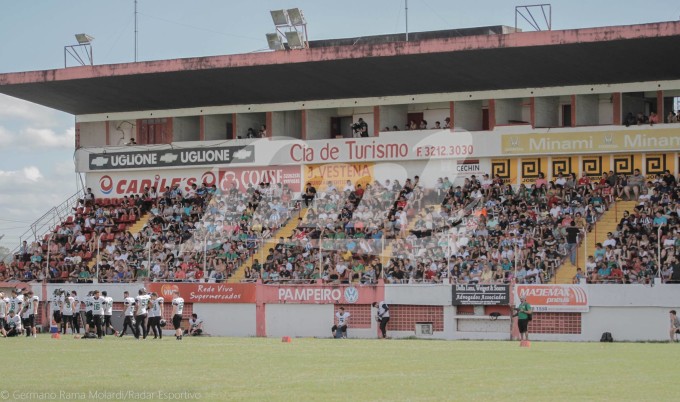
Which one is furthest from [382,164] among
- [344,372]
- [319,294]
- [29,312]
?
[344,372]

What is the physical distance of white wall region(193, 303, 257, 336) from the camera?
43.1 m

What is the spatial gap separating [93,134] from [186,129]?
16.4 ft

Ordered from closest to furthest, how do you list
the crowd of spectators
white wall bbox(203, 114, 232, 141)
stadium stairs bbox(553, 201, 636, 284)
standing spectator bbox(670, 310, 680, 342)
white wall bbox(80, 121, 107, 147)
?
1. standing spectator bbox(670, 310, 680, 342)
2. stadium stairs bbox(553, 201, 636, 284)
3. the crowd of spectators
4. white wall bbox(203, 114, 232, 141)
5. white wall bbox(80, 121, 107, 147)

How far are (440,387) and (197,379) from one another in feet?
14.2

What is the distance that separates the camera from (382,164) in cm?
4788

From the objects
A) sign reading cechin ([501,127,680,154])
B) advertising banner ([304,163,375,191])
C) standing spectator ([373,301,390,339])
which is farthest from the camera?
advertising banner ([304,163,375,191])

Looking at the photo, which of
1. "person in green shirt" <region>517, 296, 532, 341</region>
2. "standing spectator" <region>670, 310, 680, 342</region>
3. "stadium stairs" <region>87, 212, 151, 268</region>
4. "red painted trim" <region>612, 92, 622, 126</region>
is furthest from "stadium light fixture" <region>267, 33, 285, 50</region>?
"standing spectator" <region>670, 310, 680, 342</region>

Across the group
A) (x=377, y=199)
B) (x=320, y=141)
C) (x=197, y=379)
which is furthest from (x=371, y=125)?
(x=197, y=379)

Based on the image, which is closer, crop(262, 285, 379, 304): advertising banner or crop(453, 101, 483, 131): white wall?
crop(262, 285, 379, 304): advertising banner

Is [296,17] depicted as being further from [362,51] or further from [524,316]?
[524,316]

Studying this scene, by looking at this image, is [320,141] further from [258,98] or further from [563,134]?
[563,134]

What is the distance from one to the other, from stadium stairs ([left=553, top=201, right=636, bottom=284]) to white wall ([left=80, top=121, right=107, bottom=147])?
24887 millimetres

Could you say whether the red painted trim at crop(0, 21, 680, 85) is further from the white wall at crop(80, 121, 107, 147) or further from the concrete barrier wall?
the concrete barrier wall

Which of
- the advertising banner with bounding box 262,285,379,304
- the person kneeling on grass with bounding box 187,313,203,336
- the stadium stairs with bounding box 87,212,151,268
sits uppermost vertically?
the stadium stairs with bounding box 87,212,151,268
